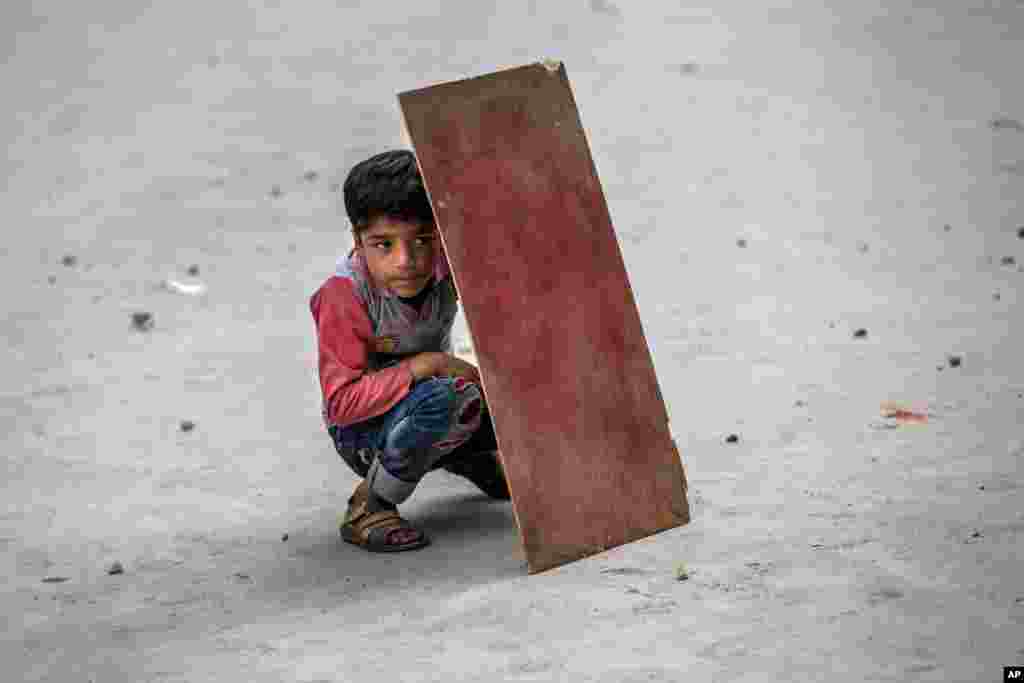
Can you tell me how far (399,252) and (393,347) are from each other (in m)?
0.27

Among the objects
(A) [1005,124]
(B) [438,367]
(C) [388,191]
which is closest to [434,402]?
(B) [438,367]

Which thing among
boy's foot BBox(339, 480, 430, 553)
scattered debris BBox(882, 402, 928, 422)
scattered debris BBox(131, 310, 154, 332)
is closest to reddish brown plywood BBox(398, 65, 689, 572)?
boy's foot BBox(339, 480, 430, 553)

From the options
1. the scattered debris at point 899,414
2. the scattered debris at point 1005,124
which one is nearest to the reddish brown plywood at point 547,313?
the scattered debris at point 899,414

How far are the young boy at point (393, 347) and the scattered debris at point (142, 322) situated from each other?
2.49 m

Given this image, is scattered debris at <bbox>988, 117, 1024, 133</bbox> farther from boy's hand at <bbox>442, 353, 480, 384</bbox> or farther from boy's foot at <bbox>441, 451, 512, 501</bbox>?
boy's hand at <bbox>442, 353, 480, 384</bbox>

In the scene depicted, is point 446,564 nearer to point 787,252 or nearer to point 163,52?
point 787,252

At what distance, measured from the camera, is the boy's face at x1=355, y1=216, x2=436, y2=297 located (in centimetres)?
378

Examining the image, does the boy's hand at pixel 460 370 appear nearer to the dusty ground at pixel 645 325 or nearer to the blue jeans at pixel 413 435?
the blue jeans at pixel 413 435

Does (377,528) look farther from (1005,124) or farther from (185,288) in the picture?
(1005,124)

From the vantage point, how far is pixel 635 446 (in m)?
3.85

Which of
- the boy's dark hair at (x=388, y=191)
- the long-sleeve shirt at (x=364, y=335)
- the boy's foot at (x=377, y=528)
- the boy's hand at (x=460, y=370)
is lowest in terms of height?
the boy's foot at (x=377, y=528)

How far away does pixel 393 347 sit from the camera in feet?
12.9

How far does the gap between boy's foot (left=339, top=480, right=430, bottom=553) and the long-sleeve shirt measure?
242 millimetres

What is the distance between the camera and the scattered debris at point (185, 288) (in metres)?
6.62
